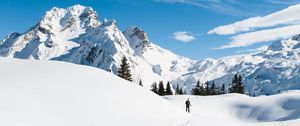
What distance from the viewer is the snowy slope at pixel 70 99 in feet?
75.5

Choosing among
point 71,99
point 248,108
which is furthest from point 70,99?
point 248,108

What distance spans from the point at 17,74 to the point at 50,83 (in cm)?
209

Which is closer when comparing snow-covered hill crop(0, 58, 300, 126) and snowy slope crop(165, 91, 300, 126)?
snow-covered hill crop(0, 58, 300, 126)

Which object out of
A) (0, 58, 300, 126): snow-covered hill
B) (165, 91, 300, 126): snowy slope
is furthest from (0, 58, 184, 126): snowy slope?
(165, 91, 300, 126): snowy slope

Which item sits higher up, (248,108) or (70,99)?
(248,108)

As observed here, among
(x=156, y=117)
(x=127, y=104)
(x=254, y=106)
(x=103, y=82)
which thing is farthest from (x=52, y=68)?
(x=254, y=106)

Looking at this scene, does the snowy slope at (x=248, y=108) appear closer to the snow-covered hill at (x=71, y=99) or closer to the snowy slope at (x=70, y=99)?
the snow-covered hill at (x=71, y=99)

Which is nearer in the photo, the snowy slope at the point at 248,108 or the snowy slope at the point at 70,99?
the snowy slope at the point at 70,99

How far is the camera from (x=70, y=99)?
2703 centimetres

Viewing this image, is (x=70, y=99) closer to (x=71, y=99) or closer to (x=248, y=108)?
(x=71, y=99)

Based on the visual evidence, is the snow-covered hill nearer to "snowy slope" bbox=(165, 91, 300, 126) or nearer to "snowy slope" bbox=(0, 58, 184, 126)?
"snowy slope" bbox=(0, 58, 184, 126)

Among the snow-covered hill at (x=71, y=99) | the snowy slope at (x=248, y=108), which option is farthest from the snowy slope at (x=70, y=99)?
the snowy slope at (x=248, y=108)

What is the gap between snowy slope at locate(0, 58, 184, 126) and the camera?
906 inches

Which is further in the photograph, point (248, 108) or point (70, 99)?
point (248, 108)
